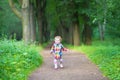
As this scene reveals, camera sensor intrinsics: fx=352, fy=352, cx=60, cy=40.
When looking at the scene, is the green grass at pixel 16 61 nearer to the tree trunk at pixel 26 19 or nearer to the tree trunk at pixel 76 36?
the tree trunk at pixel 26 19

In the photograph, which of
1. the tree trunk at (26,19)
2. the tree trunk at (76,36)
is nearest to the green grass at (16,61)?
the tree trunk at (26,19)

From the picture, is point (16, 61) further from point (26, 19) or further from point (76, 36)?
point (76, 36)

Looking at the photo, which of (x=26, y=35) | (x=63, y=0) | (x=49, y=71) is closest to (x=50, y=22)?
(x=63, y=0)

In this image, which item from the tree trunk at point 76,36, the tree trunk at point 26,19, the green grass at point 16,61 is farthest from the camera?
the tree trunk at point 76,36

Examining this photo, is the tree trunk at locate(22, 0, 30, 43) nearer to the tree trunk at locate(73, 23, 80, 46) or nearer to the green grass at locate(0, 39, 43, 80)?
the tree trunk at locate(73, 23, 80, 46)

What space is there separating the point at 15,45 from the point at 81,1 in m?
15.2

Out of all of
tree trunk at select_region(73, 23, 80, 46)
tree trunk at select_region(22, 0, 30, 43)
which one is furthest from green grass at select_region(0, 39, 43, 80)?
tree trunk at select_region(73, 23, 80, 46)

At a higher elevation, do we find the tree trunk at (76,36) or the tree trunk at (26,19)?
the tree trunk at (26,19)

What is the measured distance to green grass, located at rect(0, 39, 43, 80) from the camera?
11202 mm

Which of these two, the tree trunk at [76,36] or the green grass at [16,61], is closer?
the green grass at [16,61]

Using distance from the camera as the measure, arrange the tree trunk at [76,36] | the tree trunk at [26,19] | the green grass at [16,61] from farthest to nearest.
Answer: the tree trunk at [76,36], the tree trunk at [26,19], the green grass at [16,61]

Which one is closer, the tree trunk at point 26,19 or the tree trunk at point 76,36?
the tree trunk at point 26,19

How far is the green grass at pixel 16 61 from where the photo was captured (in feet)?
36.8

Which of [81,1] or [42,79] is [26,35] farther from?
[42,79]
